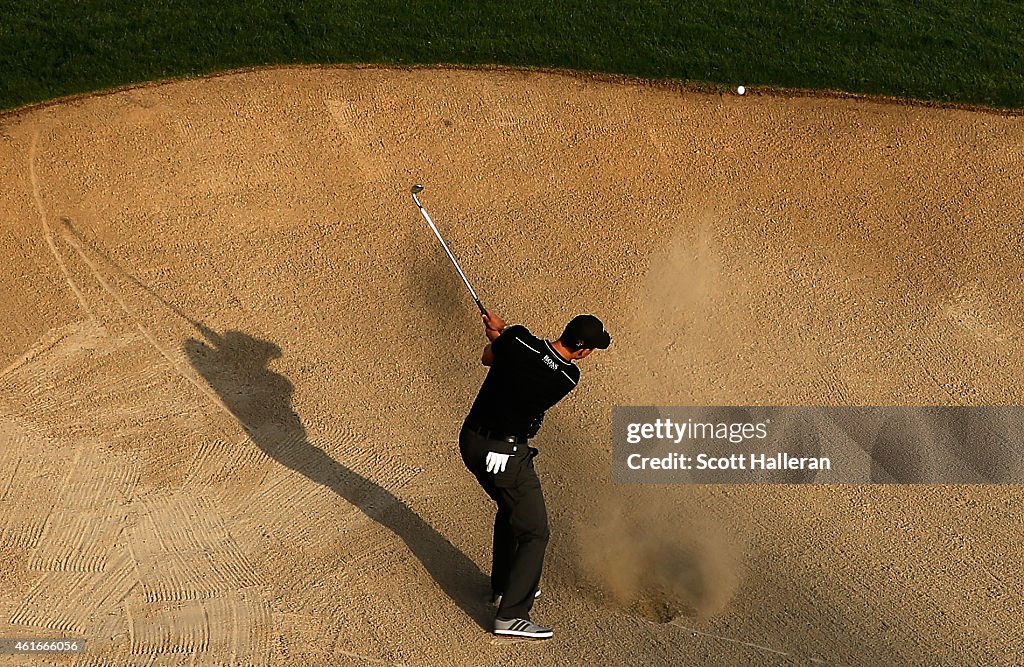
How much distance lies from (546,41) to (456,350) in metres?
5.29

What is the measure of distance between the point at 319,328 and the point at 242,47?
4901 mm

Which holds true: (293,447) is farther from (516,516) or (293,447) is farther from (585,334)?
(585,334)

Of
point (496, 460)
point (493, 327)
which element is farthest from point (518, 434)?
point (493, 327)

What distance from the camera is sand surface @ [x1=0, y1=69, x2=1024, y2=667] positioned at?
9.77 metres

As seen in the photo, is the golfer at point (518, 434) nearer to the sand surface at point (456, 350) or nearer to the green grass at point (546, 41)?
the sand surface at point (456, 350)

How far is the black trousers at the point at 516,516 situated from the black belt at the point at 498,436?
3 centimetres

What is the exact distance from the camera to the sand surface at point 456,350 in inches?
384

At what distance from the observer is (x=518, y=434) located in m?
9.09

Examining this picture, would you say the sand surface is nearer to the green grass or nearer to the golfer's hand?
the green grass

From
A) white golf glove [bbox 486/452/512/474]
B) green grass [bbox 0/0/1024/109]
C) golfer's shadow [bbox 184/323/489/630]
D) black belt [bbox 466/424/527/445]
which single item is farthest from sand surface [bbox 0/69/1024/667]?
black belt [bbox 466/424/527/445]

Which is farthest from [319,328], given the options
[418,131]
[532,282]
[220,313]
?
[418,131]

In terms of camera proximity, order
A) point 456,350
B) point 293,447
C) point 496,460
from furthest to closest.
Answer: point 456,350
point 293,447
point 496,460

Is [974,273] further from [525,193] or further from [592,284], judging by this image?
[525,193]

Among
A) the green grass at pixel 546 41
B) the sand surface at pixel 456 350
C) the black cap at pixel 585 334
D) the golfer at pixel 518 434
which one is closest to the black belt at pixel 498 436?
the golfer at pixel 518 434
